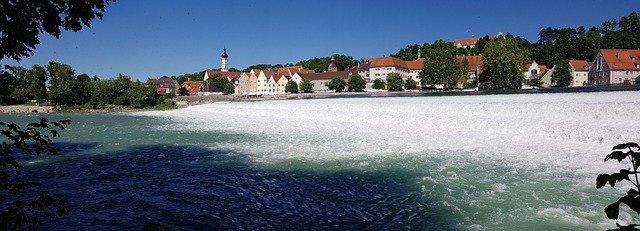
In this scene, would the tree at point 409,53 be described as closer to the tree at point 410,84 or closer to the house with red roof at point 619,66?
the tree at point 410,84

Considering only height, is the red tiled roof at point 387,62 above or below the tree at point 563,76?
above

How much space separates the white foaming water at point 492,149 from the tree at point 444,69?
5001 centimetres

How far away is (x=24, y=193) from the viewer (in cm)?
828

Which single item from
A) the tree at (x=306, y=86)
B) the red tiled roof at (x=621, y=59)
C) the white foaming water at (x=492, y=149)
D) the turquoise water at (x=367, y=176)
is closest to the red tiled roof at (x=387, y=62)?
the tree at (x=306, y=86)

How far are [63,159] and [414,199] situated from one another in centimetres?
1240

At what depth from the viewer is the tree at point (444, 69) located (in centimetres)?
7081

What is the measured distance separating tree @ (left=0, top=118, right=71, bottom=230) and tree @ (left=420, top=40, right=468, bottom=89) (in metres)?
69.4

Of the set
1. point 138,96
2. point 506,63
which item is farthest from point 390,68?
point 138,96

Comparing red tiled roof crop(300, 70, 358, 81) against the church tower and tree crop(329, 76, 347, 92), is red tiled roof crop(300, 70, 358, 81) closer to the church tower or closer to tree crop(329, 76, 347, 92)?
tree crop(329, 76, 347, 92)

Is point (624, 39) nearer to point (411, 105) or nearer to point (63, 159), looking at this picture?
point (411, 105)

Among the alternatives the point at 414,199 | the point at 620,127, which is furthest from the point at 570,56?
the point at 414,199

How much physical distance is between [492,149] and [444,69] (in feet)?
201

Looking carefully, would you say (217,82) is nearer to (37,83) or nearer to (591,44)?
(37,83)

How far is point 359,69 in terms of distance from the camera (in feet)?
367
